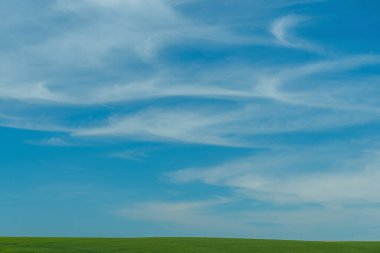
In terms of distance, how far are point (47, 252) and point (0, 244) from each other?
19.9ft

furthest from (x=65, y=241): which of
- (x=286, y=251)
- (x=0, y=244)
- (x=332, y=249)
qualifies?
(x=332, y=249)

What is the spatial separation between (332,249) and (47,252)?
69.8ft

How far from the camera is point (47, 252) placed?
1572 inches

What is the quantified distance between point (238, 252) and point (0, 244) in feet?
56.2

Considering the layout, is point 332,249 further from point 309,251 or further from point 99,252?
point 99,252

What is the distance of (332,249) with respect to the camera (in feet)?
153

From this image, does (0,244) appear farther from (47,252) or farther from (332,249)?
(332,249)

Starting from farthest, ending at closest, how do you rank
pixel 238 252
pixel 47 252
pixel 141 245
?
pixel 141 245, pixel 238 252, pixel 47 252

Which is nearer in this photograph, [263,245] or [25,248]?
[25,248]

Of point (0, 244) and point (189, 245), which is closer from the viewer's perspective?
point (0, 244)

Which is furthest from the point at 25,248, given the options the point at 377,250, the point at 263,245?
the point at 377,250

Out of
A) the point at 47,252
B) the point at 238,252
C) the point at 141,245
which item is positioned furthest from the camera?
the point at 141,245

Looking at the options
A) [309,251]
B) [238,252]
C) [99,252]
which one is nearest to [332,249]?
[309,251]

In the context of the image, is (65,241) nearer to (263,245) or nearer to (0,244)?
(0,244)
